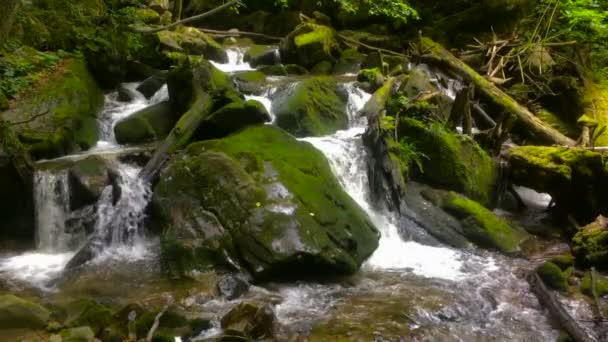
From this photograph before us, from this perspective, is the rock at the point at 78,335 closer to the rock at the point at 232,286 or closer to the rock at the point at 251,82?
the rock at the point at 232,286

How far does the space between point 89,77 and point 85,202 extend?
12.5 ft

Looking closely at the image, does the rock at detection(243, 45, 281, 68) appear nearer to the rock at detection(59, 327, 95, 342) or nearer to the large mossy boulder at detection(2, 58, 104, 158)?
the large mossy boulder at detection(2, 58, 104, 158)

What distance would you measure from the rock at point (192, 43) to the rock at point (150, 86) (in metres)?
1.72

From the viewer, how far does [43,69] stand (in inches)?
360

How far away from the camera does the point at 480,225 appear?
8.03 metres

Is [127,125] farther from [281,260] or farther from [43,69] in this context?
[281,260]

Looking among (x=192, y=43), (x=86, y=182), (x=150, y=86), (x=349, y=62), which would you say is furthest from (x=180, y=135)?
(x=349, y=62)

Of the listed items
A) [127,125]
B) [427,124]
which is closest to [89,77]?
[127,125]

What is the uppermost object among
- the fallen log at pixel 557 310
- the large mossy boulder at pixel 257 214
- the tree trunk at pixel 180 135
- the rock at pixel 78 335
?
the tree trunk at pixel 180 135

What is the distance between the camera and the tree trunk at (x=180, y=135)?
7.42 meters

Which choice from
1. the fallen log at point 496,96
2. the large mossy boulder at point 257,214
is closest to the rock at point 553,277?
the large mossy boulder at point 257,214

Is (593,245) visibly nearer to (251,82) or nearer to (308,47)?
(251,82)

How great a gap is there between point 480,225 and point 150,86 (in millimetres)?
7171

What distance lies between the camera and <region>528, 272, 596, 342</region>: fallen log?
5.11 meters
